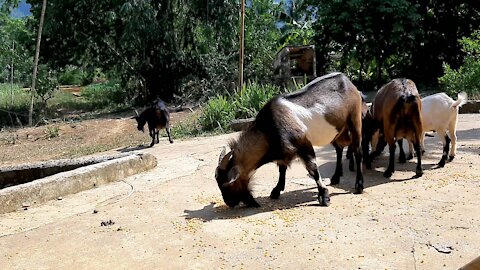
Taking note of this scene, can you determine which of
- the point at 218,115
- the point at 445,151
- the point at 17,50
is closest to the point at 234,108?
the point at 218,115

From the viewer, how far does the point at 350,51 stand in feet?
65.3

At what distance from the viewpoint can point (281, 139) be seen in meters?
5.13

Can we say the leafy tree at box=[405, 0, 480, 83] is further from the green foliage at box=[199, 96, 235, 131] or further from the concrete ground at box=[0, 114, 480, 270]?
the concrete ground at box=[0, 114, 480, 270]

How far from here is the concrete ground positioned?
381 centimetres

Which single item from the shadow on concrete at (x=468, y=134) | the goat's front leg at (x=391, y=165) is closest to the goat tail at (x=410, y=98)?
the goat's front leg at (x=391, y=165)

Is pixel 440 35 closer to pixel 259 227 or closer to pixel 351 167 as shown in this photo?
pixel 351 167

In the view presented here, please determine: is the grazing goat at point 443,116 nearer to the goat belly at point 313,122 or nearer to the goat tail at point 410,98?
the goat tail at point 410,98

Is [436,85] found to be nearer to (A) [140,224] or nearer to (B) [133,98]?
(B) [133,98]

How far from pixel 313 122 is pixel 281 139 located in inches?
22.0

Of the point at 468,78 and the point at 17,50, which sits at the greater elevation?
the point at 17,50

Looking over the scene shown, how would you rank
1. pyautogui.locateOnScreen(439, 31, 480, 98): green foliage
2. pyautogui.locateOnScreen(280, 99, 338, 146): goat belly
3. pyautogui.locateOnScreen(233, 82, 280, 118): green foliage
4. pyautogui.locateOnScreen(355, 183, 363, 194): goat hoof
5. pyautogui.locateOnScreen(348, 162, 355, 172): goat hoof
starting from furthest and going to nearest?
pyautogui.locateOnScreen(439, 31, 480, 98): green foliage
pyautogui.locateOnScreen(233, 82, 280, 118): green foliage
pyautogui.locateOnScreen(348, 162, 355, 172): goat hoof
pyautogui.locateOnScreen(355, 183, 363, 194): goat hoof
pyautogui.locateOnScreen(280, 99, 338, 146): goat belly

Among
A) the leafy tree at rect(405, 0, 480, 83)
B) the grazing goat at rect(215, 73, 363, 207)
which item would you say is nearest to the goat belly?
the grazing goat at rect(215, 73, 363, 207)

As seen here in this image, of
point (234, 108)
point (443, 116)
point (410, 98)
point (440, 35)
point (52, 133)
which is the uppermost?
point (440, 35)

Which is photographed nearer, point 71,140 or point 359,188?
point 359,188
